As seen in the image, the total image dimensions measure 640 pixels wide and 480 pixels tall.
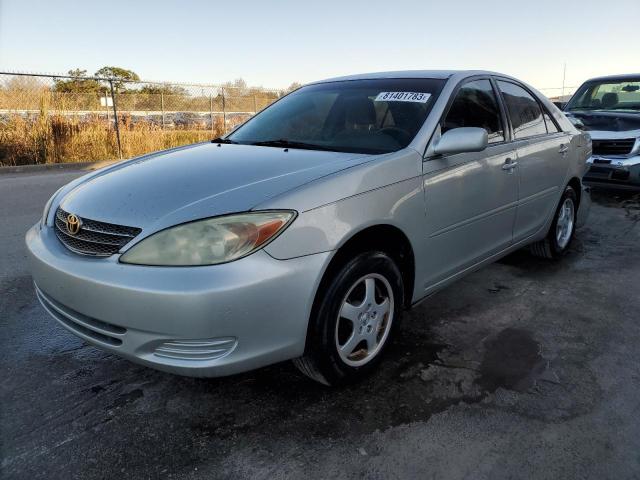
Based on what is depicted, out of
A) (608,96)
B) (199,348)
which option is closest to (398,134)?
(199,348)

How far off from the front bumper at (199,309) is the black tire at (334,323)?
96mm

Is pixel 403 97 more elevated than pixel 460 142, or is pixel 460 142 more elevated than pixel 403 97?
pixel 403 97

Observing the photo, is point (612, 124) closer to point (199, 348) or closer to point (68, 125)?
point (199, 348)

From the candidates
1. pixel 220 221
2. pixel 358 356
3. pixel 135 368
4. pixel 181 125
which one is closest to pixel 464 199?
pixel 358 356

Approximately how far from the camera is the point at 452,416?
88.6 inches

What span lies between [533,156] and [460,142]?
132cm

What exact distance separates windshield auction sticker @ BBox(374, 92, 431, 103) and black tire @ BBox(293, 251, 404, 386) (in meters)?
1.08

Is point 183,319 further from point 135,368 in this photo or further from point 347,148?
point 347,148

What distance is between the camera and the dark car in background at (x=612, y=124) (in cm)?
680

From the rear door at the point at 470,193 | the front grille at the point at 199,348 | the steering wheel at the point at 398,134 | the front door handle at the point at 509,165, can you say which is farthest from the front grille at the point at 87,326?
the front door handle at the point at 509,165

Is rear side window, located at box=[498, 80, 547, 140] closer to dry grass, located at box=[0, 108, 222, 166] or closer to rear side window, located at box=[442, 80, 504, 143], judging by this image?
rear side window, located at box=[442, 80, 504, 143]

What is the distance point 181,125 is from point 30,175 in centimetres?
704

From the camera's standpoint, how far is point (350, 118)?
316cm

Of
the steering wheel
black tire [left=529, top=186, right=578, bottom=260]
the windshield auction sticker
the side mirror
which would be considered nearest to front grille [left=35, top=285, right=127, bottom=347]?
the steering wheel
